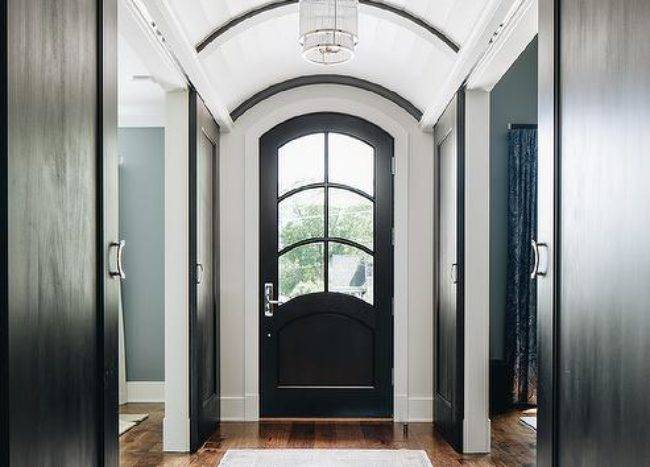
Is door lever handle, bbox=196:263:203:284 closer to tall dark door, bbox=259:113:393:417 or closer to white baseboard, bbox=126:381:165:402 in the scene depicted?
tall dark door, bbox=259:113:393:417

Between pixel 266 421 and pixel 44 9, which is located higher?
pixel 44 9

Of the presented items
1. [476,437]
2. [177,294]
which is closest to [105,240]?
[177,294]

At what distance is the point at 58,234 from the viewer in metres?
1.81

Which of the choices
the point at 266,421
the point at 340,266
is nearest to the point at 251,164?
the point at 340,266

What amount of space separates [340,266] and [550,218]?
10.5ft

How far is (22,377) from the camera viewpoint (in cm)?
159

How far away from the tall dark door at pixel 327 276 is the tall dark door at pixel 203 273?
43cm

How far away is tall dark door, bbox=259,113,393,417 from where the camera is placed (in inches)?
213

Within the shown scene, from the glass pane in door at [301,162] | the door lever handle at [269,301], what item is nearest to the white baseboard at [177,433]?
the door lever handle at [269,301]

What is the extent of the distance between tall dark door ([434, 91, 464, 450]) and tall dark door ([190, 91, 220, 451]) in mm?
1478

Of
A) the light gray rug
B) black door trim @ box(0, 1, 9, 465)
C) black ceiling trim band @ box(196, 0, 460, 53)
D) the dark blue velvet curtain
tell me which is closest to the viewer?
black door trim @ box(0, 1, 9, 465)

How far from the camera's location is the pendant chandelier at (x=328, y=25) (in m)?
3.50

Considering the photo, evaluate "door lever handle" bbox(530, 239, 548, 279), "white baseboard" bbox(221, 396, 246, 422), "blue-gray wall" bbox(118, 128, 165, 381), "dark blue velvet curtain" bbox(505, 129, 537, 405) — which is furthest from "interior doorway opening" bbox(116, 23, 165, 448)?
"door lever handle" bbox(530, 239, 548, 279)

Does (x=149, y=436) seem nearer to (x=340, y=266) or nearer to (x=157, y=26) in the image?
(x=340, y=266)
